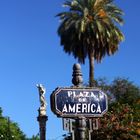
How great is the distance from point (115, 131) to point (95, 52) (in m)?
19.1

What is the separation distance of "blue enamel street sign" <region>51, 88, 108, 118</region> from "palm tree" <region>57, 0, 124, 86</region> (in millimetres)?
44102

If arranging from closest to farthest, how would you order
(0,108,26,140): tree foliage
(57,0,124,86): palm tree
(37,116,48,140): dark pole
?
(37,116,48,140): dark pole → (57,0,124,86): palm tree → (0,108,26,140): tree foliage

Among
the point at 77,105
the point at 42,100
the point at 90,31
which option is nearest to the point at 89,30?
the point at 90,31

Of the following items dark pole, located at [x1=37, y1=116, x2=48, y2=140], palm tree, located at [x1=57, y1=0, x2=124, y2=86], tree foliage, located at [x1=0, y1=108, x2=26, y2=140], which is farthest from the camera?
tree foliage, located at [x1=0, y1=108, x2=26, y2=140]

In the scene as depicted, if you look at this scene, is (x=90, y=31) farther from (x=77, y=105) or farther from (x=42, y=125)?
(x=77, y=105)

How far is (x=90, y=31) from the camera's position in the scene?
56.4m

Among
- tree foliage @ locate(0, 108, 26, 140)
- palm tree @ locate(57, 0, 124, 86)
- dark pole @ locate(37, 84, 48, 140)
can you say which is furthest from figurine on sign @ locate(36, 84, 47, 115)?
tree foliage @ locate(0, 108, 26, 140)

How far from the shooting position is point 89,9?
190 feet

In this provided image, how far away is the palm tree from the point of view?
5619cm

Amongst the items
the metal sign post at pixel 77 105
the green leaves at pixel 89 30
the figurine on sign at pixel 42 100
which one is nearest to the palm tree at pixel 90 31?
the green leaves at pixel 89 30

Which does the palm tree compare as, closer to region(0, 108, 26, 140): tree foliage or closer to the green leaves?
the green leaves

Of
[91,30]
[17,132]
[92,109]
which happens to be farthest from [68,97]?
[17,132]

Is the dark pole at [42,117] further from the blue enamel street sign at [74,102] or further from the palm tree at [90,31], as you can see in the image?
the blue enamel street sign at [74,102]

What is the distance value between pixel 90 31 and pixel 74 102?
4623cm
